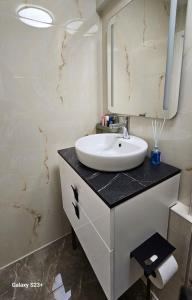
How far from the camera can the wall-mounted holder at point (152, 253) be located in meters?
0.72

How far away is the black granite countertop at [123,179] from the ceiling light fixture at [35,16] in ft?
3.07

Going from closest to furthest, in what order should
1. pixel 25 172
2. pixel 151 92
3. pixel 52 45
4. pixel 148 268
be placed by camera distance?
pixel 148 268 → pixel 151 92 → pixel 52 45 → pixel 25 172

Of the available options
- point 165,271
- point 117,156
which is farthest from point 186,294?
point 117,156

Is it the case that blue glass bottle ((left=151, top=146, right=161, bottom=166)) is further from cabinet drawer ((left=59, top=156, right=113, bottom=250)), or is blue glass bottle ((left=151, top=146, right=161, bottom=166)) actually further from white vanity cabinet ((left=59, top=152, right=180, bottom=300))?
cabinet drawer ((left=59, top=156, right=113, bottom=250))

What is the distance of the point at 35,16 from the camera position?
40.5 inches

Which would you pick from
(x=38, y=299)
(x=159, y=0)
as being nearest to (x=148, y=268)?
(x=38, y=299)

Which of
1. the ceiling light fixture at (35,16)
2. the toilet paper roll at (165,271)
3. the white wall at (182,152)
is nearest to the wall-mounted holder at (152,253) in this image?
the toilet paper roll at (165,271)

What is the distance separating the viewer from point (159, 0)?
0.85 m

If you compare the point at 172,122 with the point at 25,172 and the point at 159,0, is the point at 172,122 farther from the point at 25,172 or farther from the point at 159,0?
the point at 25,172

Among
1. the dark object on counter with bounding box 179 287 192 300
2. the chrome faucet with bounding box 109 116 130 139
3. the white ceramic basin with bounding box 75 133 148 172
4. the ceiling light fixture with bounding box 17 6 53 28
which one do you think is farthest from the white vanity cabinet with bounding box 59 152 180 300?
the ceiling light fixture with bounding box 17 6 53 28

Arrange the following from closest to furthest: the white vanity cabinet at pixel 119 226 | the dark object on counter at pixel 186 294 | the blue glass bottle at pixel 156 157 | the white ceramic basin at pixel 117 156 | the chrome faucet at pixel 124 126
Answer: the dark object on counter at pixel 186 294
the white vanity cabinet at pixel 119 226
the white ceramic basin at pixel 117 156
the blue glass bottle at pixel 156 157
the chrome faucet at pixel 124 126

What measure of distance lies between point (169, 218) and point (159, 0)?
119 cm

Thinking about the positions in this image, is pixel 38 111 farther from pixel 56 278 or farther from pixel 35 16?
pixel 56 278

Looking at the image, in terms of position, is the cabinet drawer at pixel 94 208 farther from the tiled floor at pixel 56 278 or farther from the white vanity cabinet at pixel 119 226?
the tiled floor at pixel 56 278
